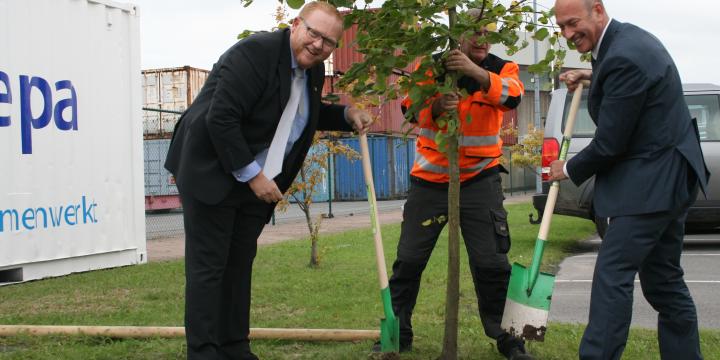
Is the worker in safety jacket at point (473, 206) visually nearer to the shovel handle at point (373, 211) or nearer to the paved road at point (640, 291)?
the shovel handle at point (373, 211)

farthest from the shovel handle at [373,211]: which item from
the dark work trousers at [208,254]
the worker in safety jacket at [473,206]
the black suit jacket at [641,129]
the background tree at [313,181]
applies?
the background tree at [313,181]

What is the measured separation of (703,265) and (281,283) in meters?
4.91

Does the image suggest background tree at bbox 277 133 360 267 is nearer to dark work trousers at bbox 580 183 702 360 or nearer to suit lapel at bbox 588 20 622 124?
suit lapel at bbox 588 20 622 124

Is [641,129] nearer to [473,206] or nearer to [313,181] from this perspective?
[473,206]

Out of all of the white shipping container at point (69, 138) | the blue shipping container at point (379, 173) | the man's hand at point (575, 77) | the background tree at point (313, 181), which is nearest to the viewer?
the man's hand at point (575, 77)

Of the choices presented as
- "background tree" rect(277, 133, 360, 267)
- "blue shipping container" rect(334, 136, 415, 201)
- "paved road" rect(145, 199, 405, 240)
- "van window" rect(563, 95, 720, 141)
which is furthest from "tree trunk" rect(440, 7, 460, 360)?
"blue shipping container" rect(334, 136, 415, 201)

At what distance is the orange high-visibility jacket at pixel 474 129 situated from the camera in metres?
4.75

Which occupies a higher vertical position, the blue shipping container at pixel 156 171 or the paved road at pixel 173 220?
the blue shipping container at pixel 156 171

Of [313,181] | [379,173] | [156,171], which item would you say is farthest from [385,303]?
[379,173]

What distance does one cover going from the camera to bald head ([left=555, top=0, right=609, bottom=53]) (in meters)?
3.90

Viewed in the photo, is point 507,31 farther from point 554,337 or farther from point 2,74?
point 2,74

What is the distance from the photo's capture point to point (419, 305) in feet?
22.1

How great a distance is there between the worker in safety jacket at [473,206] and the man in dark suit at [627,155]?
0.81 metres

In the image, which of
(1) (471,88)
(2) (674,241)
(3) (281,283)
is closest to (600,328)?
(2) (674,241)
